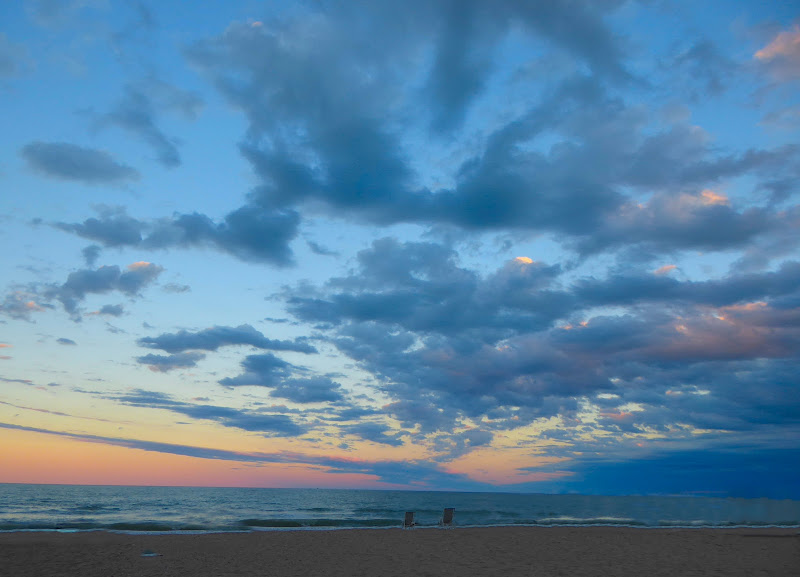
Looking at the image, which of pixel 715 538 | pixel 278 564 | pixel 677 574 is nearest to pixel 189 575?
pixel 278 564

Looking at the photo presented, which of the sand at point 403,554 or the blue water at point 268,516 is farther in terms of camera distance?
the blue water at point 268,516

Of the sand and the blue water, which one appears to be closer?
the sand

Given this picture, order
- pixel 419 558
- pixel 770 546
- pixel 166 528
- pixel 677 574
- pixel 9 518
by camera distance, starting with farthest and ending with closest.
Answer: pixel 9 518, pixel 166 528, pixel 770 546, pixel 419 558, pixel 677 574

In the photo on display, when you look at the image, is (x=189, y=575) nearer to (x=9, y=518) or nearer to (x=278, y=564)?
(x=278, y=564)

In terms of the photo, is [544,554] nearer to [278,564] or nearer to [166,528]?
[278,564]

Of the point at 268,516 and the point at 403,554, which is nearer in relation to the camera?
the point at 403,554

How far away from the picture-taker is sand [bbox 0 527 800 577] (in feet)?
59.6

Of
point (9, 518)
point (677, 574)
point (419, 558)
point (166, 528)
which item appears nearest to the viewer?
point (677, 574)

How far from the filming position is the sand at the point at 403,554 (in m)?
18.2

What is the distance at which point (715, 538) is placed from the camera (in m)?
27.9

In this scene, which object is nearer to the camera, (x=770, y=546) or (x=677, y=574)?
(x=677, y=574)

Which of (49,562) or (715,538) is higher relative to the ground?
(715,538)

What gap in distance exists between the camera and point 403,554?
21.8 metres

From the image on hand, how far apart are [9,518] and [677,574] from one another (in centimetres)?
5338
